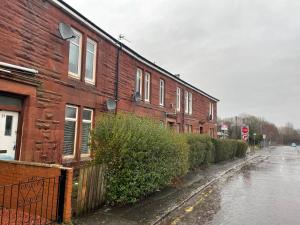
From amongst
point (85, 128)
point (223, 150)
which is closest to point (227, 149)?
point (223, 150)

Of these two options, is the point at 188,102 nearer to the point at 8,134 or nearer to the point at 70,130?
the point at 70,130

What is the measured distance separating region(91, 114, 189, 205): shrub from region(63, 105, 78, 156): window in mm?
3901

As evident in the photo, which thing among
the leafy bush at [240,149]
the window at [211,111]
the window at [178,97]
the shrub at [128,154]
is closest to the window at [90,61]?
the shrub at [128,154]

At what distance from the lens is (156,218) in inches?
307

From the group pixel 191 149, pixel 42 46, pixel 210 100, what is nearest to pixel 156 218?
pixel 42 46

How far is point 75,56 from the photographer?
44.8 feet

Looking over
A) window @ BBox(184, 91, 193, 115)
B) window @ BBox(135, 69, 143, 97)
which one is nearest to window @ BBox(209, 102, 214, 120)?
window @ BBox(184, 91, 193, 115)

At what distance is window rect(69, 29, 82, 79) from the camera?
13367mm

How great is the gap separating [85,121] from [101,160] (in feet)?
17.9

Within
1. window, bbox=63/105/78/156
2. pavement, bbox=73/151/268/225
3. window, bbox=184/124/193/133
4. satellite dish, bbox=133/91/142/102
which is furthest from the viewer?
window, bbox=184/124/193/133

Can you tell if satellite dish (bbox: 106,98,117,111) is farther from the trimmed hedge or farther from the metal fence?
the metal fence

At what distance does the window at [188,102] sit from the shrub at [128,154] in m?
17.5

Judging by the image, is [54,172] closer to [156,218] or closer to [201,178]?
[156,218]

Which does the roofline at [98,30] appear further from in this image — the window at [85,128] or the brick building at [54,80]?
the window at [85,128]
